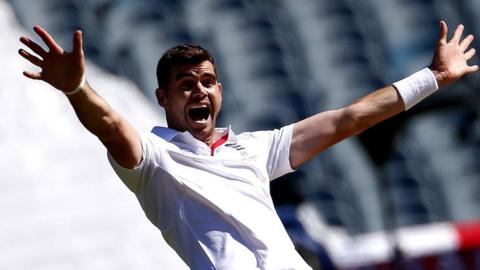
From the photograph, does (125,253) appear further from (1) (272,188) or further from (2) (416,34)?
(2) (416,34)

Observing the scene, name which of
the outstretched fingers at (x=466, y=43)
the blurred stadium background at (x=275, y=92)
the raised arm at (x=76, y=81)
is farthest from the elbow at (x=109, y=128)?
the blurred stadium background at (x=275, y=92)

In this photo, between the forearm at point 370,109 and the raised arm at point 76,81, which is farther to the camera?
the forearm at point 370,109

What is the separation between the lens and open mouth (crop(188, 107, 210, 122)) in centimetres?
431

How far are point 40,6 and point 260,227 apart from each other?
8883 mm

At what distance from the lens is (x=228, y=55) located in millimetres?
13281

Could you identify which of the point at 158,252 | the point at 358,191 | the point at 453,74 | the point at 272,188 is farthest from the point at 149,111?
the point at 453,74

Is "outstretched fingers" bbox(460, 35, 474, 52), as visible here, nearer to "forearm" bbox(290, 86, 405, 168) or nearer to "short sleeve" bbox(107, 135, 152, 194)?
"forearm" bbox(290, 86, 405, 168)

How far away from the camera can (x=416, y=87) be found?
457cm

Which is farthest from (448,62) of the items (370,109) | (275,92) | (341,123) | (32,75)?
(275,92)

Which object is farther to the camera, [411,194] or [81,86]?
[411,194]

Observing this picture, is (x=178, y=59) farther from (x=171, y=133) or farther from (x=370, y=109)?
(x=370, y=109)

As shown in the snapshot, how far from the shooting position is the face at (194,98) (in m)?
4.30

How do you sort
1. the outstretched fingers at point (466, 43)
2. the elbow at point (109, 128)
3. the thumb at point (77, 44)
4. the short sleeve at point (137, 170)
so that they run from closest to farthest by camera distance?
the thumb at point (77, 44) < the elbow at point (109, 128) < the short sleeve at point (137, 170) < the outstretched fingers at point (466, 43)

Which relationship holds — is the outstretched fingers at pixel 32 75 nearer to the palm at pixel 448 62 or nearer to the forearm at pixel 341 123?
the forearm at pixel 341 123
